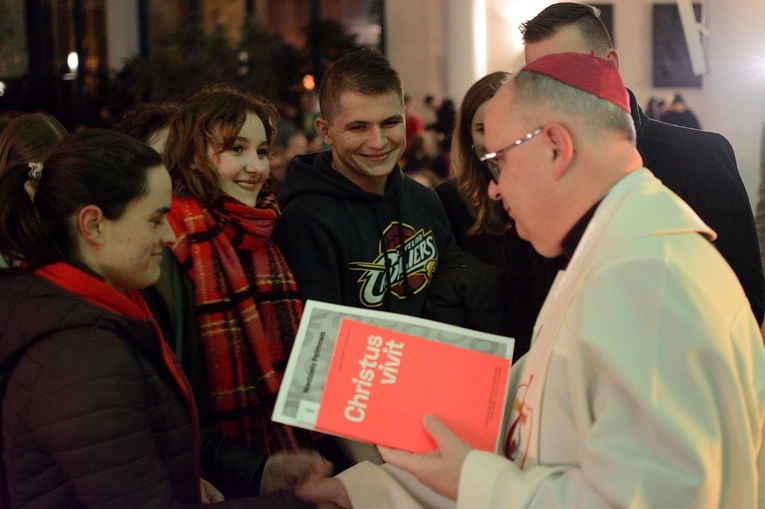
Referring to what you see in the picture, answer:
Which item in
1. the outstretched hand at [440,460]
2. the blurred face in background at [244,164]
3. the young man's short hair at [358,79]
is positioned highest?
the young man's short hair at [358,79]

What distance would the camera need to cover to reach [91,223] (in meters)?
1.83

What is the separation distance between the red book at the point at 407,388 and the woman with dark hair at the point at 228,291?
518mm

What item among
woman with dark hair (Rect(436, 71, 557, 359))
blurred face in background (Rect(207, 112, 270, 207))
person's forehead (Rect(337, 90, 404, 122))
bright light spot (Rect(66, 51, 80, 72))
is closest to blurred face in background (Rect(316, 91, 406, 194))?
person's forehead (Rect(337, 90, 404, 122))

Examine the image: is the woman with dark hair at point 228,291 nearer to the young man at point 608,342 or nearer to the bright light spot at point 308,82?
the young man at point 608,342

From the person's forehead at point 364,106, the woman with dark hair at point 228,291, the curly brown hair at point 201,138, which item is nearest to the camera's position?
the woman with dark hair at point 228,291

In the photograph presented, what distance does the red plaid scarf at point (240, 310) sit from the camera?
2.30 meters

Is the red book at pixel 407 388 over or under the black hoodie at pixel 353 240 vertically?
under

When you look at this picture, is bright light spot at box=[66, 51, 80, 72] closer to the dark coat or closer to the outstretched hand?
the dark coat

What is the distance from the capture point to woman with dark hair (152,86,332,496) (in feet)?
7.50

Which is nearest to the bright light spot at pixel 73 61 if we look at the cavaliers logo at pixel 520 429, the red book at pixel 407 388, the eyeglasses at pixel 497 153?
the eyeglasses at pixel 497 153

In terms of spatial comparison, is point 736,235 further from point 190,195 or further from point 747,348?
point 190,195

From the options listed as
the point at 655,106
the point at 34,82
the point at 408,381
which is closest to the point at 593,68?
the point at 408,381

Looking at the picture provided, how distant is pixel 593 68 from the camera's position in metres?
1.69

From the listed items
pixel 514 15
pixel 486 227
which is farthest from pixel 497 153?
pixel 514 15
